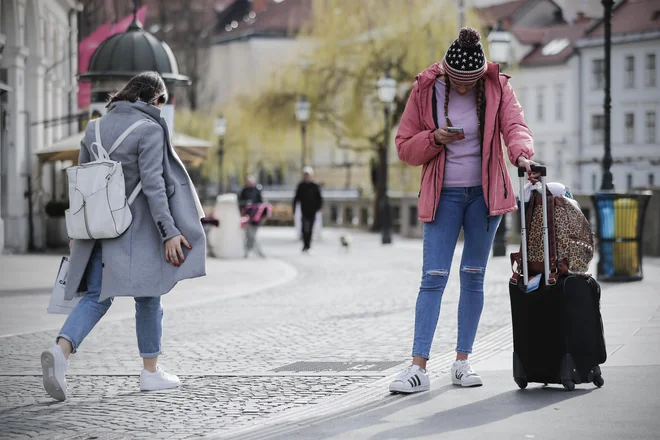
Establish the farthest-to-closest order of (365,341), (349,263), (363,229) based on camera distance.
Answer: (363,229) < (349,263) < (365,341)

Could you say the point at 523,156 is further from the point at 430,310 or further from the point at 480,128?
the point at 430,310

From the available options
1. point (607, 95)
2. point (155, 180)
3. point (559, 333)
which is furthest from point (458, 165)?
point (607, 95)

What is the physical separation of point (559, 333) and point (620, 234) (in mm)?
9279

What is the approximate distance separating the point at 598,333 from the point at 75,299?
279cm

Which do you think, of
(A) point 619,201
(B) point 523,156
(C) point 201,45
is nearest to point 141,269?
(B) point 523,156

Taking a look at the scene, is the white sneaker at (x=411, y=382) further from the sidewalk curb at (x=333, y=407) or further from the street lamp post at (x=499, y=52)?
the street lamp post at (x=499, y=52)

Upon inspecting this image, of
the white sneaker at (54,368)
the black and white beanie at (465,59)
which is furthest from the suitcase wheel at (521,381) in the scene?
the white sneaker at (54,368)

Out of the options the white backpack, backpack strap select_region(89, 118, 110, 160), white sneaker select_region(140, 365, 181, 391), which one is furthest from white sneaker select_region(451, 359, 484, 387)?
backpack strap select_region(89, 118, 110, 160)

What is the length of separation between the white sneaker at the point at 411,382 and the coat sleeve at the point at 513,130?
3.91 ft

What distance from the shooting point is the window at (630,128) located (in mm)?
73438

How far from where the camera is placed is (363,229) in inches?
1754

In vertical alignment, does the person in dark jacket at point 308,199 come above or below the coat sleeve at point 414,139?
below

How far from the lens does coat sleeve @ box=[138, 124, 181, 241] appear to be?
24.1ft

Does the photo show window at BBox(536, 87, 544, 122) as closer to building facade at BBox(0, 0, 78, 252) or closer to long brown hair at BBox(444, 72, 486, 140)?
building facade at BBox(0, 0, 78, 252)
